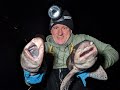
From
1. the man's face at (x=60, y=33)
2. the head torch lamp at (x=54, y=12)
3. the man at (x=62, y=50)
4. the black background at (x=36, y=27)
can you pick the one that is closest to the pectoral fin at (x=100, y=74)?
the man at (x=62, y=50)

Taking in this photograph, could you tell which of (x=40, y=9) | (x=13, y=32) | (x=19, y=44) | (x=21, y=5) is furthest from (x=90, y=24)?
(x=19, y=44)

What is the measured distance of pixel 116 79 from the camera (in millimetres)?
4180

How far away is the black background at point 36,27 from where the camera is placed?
3850mm

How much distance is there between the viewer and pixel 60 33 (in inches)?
73.7

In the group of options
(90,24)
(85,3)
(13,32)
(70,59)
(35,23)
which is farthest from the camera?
(85,3)

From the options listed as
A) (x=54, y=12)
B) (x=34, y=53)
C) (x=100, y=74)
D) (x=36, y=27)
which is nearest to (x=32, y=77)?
(x=34, y=53)

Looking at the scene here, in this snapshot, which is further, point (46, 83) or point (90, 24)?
point (90, 24)

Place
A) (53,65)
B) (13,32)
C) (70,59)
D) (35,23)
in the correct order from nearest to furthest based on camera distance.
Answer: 1. (70,59)
2. (53,65)
3. (13,32)
4. (35,23)

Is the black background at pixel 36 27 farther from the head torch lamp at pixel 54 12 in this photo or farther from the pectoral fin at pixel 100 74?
the pectoral fin at pixel 100 74

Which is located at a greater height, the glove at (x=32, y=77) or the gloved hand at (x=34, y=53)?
the gloved hand at (x=34, y=53)

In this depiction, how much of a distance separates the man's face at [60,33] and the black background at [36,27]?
105cm

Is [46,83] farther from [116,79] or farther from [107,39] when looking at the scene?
[107,39]

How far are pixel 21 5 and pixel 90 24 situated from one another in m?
1.58

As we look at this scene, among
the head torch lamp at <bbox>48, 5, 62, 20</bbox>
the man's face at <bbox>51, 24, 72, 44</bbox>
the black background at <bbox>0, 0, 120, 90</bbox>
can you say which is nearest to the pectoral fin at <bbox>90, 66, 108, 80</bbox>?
the man's face at <bbox>51, 24, 72, 44</bbox>
